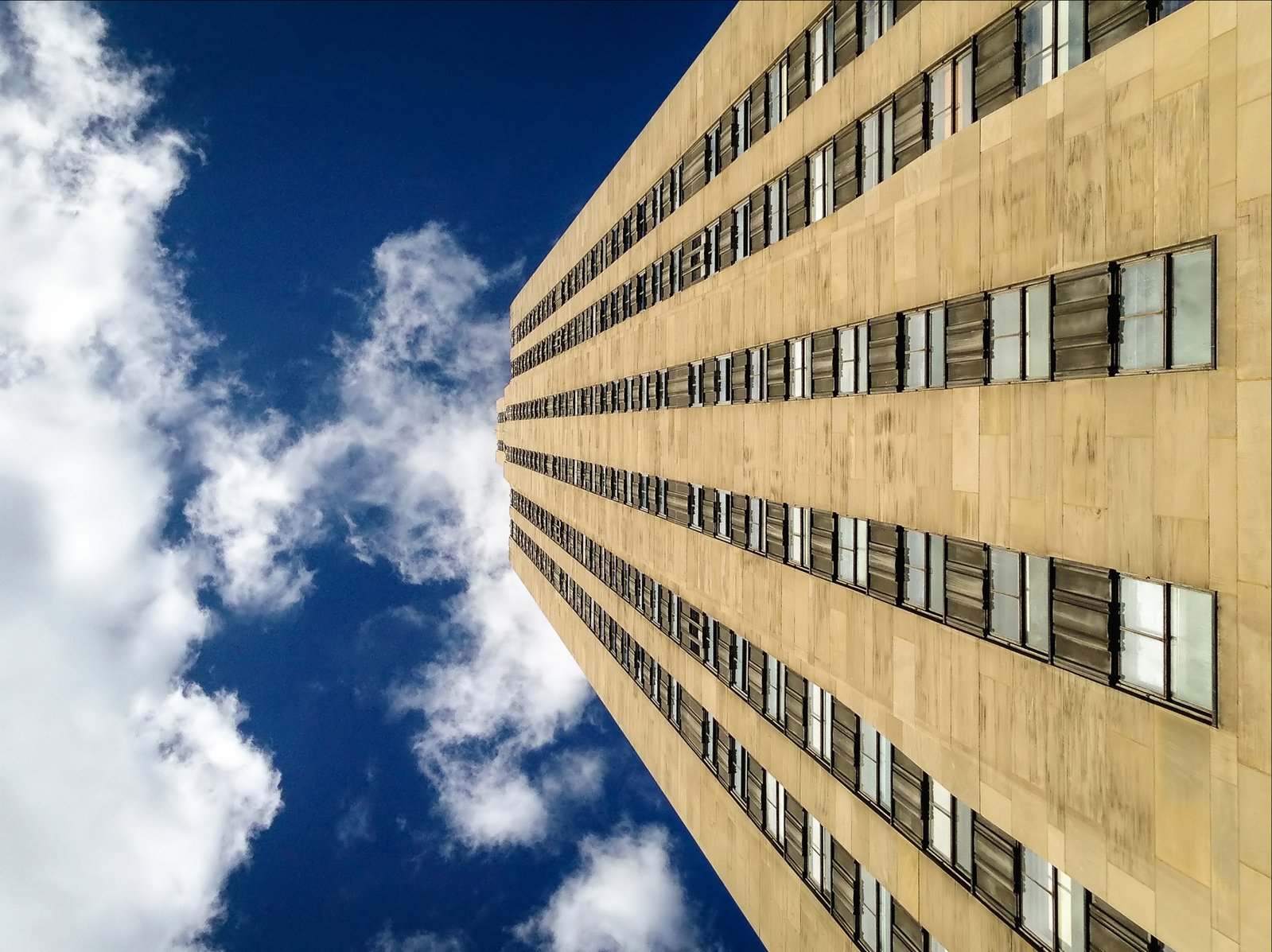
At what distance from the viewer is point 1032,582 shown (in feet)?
66.9

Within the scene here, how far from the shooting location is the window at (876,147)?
27.3 meters

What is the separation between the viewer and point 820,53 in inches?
1248

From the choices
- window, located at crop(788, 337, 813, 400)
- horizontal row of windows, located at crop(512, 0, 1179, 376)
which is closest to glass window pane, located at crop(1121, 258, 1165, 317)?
horizontal row of windows, located at crop(512, 0, 1179, 376)

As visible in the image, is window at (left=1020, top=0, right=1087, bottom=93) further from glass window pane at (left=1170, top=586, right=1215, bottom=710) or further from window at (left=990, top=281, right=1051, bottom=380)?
glass window pane at (left=1170, top=586, right=1215, bottom=710)

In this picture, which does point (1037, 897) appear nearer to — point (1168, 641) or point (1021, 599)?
point (1021, 599)

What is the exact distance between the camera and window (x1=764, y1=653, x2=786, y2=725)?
117ft

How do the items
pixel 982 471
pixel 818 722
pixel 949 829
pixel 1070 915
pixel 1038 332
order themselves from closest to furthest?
1. pixel 1070 915
2. pixel 1038 332
3. pixel 982 471
4. pixel 949 829
5. pixel 818 722

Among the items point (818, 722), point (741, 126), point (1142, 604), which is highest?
point (741, 126)

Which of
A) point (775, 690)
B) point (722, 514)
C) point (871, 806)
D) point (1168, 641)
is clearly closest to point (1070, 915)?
point (1168, 641)

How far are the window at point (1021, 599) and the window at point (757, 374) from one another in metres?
16.3

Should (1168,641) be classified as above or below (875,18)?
below

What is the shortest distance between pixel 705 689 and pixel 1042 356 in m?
29.5

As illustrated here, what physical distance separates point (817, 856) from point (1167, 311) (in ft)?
89.0

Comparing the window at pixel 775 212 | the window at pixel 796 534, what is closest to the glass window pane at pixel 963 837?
the window at pixel 796 534
